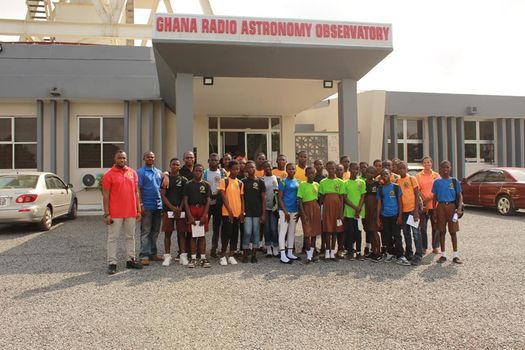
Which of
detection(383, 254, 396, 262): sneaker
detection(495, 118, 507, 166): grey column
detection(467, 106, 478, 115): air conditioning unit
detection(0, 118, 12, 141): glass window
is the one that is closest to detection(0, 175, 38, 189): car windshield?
detection(0, 118, 12, 141): glass window

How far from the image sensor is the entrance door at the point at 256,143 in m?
16.1

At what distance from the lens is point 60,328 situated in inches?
151

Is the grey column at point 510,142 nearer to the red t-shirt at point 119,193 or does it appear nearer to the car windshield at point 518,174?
the car windshield at point 518,174

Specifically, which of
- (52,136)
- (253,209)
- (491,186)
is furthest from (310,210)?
(52,136)

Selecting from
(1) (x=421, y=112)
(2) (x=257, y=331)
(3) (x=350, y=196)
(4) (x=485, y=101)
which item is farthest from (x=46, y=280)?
(4) (x=485, y=101)

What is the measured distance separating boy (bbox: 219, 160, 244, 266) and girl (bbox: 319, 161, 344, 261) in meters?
1.37

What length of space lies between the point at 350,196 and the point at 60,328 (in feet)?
15.0

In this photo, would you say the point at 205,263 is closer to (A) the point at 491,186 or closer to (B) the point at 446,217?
(B) the point at 446,217

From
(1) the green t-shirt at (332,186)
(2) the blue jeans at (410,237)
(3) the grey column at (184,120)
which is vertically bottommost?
(2) the blue jeans at (410,237)

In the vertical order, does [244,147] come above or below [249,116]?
below

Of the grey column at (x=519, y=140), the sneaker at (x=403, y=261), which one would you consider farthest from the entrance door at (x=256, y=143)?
the grey column at (x=519, y=140)

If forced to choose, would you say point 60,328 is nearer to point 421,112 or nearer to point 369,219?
point 369,219

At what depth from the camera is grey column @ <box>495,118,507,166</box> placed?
18.8 meters

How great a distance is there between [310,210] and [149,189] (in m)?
2.67
